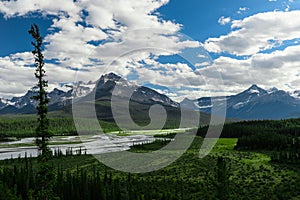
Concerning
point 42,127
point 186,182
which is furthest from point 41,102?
point 186,182

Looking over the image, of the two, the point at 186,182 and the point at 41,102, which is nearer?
the point at 41,102

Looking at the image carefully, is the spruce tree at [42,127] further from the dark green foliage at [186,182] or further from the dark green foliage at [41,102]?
the dark green foliage at [186,182]

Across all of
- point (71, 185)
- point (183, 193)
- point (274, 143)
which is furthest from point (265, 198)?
point (274, 143)

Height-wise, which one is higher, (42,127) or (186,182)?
(42,127)

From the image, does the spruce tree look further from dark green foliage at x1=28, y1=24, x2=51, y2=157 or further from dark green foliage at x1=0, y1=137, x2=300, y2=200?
dark green foliage at x1=0, y1=137, x2=300, y2=200

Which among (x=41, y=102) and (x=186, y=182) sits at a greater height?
(x=41, y=102)

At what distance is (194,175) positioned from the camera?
282ft

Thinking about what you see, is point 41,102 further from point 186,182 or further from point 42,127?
point 186,182

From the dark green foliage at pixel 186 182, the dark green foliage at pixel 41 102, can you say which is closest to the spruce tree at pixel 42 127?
the dark green foliage at pixel 41 102

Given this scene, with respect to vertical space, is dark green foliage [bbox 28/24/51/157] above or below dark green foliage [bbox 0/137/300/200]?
above

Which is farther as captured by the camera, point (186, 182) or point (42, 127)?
point (186, 182)

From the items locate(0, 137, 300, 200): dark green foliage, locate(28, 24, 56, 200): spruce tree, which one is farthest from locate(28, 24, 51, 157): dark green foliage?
locate(0, 137, 300, 200): dark green foliage

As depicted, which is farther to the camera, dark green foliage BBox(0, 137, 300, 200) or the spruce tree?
dark green foliage BBox(0, 137, 300, 200)

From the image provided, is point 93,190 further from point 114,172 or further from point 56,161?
point 56,161
